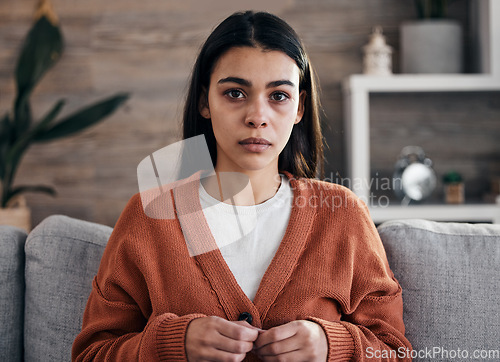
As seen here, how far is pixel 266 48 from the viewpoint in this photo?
1008 millimetres

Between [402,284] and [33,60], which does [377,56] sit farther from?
[33,60]

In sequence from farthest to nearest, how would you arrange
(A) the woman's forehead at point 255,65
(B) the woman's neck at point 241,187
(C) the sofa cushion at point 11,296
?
(C) the sofa cushion at point 11,296, (B) the woman's neck at point 241,187, (A) the woman's forehead at point 255,65

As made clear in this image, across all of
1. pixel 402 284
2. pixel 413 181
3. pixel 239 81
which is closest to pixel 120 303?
pixel 239 81

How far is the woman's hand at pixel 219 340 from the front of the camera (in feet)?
2.93

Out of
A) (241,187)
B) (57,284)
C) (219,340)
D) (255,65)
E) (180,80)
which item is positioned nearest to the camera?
(219,340)

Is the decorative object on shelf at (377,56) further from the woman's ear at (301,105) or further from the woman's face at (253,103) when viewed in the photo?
the woman's face at (253,103)

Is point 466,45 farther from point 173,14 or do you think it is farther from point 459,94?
point 173,14

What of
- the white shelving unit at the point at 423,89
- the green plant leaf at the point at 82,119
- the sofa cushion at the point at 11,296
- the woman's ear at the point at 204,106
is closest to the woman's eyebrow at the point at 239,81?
the woman's ear at the point at 204,106

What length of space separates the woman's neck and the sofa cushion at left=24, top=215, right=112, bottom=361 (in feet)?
1.06

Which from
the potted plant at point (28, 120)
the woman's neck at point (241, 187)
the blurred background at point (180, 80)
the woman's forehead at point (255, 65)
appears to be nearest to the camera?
the woman's forehead at point (255, 65)

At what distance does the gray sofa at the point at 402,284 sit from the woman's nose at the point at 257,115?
42 cm

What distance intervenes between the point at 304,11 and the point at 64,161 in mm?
1220

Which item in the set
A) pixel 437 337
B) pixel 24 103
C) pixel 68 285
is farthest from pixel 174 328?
pixel 24 103

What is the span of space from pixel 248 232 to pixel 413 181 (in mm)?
1308
